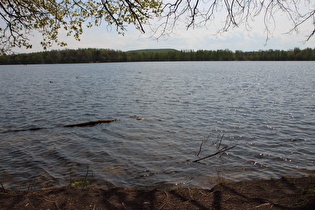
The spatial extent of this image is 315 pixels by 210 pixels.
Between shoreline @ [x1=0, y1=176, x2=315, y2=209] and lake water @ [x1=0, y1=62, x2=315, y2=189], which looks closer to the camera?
shoreline @ [x1=0, y1=176, x2=315, y2=209]

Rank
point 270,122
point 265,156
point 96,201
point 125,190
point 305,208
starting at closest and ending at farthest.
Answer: point 305,208 → point 96,201 → point 125,190 → point 265,156 → point 270,122

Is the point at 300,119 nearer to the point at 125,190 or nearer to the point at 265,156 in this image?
the point at 265,156

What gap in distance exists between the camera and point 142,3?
8.27 meters

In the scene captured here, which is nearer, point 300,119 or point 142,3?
point 142,3

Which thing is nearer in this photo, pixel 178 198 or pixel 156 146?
pixel 178 198

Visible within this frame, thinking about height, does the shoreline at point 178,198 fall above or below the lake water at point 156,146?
above

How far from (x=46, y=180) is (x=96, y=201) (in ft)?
11.7

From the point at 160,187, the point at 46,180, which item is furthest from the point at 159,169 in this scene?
the point at 46,180

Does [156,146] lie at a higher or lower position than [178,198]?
lower

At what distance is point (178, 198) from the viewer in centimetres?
612

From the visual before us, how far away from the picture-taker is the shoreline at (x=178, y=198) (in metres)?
5.49

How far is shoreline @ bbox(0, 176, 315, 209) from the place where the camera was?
216 inches

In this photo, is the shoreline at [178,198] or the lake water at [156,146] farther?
the lake water at [156,146]

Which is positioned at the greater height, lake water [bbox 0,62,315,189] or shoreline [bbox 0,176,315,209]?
shoreline [bbox 0,176,315,209]
